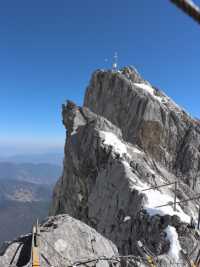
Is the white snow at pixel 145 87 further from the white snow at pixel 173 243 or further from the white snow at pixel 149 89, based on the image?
the white snow at pixel 173 243

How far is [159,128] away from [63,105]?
21.5 metres

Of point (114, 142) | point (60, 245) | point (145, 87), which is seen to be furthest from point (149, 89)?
point (60, 245)

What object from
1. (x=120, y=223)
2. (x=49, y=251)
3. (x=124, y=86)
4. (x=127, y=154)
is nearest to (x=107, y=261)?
(x=49, y=251)

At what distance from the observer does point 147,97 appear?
64.5 m

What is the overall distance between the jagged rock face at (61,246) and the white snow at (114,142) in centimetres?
2701

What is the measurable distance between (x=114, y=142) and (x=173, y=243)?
970 inches

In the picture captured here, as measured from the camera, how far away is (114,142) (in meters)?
46.6

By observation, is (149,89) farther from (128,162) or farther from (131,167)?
(131,167)

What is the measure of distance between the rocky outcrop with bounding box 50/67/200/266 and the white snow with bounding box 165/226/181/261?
36 cm

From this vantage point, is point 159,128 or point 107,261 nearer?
point 107,261

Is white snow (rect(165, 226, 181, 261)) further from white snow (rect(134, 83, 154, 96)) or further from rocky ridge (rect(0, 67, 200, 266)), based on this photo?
white snow (rect(134, 83, 154, 96))

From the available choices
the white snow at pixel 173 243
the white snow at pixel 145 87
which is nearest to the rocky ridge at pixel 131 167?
the white snow at pixel 173 243

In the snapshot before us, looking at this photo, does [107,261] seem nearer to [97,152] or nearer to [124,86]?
[97,152]

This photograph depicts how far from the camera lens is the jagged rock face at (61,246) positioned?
13.3 metres
